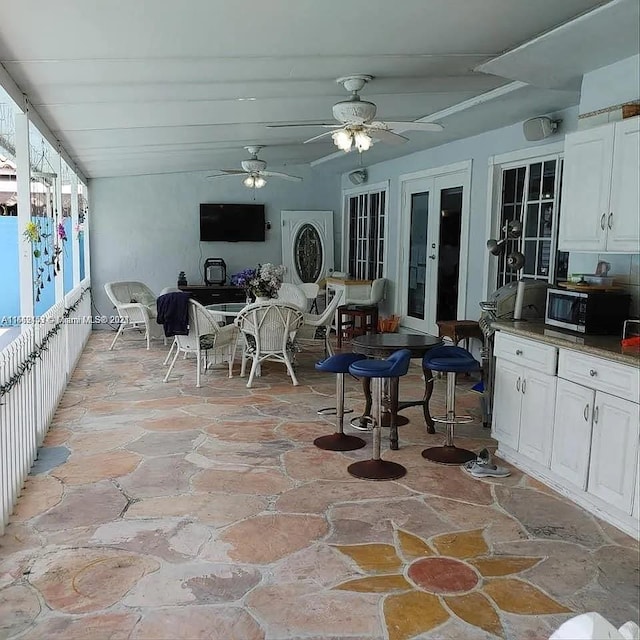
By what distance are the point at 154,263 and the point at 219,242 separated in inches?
43.8

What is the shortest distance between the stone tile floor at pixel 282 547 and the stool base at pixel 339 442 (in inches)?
3.8

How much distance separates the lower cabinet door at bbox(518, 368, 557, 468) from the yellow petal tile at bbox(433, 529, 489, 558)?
0.85 m

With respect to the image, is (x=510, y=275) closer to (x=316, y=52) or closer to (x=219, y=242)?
(x=316, y=52)

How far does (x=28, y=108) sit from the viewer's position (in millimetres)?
4445

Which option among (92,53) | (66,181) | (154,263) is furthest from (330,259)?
(92,53)

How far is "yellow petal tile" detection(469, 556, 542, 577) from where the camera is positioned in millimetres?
2930

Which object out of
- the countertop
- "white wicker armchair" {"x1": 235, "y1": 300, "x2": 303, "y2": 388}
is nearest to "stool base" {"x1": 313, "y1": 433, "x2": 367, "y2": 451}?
the countertop

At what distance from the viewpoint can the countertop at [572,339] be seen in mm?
3287

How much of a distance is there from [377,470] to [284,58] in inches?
101

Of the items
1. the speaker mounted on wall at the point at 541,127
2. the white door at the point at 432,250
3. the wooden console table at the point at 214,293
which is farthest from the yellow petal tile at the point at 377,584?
the wooden console table at the point at 214,293

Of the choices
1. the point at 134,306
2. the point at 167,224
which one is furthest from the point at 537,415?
the point at 167,224

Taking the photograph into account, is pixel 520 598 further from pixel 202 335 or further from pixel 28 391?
pixel 202 335

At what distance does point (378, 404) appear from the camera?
411 centimetres

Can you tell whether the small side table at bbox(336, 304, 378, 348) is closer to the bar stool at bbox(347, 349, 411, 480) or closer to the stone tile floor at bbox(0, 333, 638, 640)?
the stone tile floor at bbox(0, 333, 638, 640)
